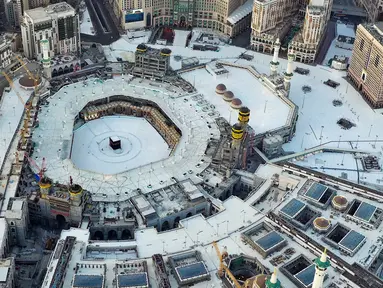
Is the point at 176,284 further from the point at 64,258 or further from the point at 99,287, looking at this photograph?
the point at 64,258

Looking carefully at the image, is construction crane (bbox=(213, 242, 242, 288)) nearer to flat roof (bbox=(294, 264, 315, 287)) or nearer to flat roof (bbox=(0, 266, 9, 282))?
flat roof (bbox=(294, 264, 315, 287))

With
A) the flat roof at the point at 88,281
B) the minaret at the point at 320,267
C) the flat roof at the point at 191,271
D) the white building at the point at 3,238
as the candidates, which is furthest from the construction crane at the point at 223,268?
the white building at the point at 3,238

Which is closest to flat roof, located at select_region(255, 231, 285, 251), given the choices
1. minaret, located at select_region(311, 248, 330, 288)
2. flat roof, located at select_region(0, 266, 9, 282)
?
minaret, located at select_region(311, 248, 330, 288)

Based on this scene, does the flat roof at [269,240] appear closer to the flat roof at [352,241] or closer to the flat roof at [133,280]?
the flat roof at [352,241]

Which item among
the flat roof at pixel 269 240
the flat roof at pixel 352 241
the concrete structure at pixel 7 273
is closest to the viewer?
the concrete structure at pixel 7 273

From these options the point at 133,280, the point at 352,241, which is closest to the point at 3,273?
the point at 133,280

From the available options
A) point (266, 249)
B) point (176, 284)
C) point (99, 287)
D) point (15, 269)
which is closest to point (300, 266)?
point (266, 249)

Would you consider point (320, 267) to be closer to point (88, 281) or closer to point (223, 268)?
point (223, 268)
